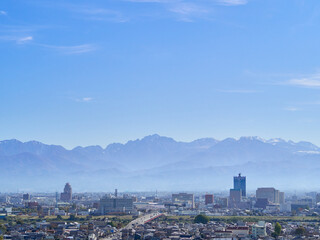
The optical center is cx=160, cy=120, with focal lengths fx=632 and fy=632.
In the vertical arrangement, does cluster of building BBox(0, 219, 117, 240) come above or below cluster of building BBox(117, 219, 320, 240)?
below

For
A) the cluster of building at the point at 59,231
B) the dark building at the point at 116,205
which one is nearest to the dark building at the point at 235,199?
the dark building at the point at 116,205

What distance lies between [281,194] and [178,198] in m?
18.5

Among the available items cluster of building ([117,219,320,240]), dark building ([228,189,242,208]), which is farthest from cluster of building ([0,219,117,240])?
dark building ([228,189,242,208])

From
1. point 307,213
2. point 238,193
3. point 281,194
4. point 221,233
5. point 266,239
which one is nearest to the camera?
point 266,239

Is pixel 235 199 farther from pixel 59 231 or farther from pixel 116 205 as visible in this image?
pixel 59 231

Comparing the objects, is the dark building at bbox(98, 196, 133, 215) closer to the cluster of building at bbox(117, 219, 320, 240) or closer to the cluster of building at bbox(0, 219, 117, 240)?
the cluster of building at bbox(0, 219, 117, 240)

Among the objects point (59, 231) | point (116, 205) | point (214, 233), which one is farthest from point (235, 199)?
point (59, 231)

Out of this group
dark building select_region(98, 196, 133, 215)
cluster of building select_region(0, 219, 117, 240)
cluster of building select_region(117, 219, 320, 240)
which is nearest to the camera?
cluster of building select_region(117, 219, 320, 240)

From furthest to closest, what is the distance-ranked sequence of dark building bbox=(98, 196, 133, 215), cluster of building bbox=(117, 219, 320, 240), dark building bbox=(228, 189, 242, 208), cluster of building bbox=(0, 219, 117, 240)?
dark building bbox=(228, 189, 242, 208) < dark building bbox=(98, 196, 133, 215) < cluster of building bbox=(0, 219, 117, 240) < cluster of building bbox=(117, 219, 320, 240)

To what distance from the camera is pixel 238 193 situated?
101438mm

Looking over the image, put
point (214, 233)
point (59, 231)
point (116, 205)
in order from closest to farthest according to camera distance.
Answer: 1. point (214, 233)
2. point (59, 231)
3. point (116, 205)

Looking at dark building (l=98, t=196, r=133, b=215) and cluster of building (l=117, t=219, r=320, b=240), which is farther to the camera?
dark building (l=98, t=196, r=133, b=215)

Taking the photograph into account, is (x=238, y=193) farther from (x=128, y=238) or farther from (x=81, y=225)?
(x=128, y=238)

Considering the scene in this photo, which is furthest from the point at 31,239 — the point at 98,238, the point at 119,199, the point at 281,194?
the point at 281,194
